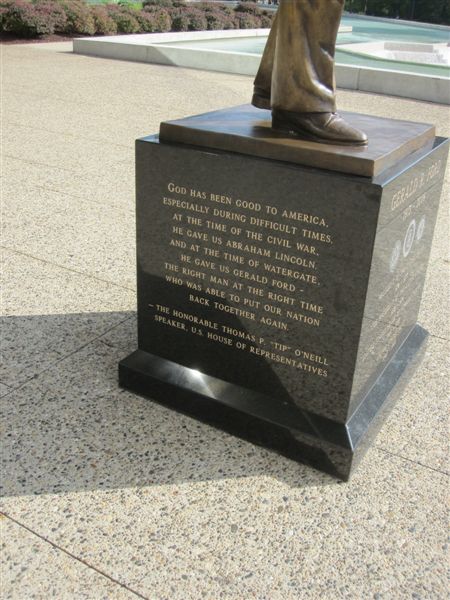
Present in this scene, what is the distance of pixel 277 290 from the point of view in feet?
9.27

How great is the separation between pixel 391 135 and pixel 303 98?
1.59ft

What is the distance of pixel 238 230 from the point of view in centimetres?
282

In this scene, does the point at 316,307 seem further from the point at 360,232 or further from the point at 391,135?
the point at 391,135

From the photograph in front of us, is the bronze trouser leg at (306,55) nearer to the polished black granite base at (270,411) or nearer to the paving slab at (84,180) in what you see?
the polished black granite base at (270,411)

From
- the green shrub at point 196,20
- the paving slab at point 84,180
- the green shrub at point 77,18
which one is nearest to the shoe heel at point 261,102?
the paving slab at point 84,180

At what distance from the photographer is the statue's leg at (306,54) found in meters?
2.57

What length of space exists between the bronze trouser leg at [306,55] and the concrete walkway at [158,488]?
4.76ft

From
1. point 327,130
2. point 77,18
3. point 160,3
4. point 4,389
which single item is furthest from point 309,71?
point 160,3

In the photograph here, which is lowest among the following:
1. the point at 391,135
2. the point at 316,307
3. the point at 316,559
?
the point at 316,559

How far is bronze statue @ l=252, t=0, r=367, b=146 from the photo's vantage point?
2574 millimetres

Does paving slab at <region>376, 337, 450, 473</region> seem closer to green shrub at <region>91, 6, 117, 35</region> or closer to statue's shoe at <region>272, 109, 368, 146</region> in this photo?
statue's shoe at <region>272, 109, 368, 146</region>

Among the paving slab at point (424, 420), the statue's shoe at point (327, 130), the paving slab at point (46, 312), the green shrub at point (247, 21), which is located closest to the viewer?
the statue's shoe at point (327, 130)

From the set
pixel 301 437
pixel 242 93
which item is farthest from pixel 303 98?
pixel 242 93

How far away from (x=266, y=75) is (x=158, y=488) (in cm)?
182
